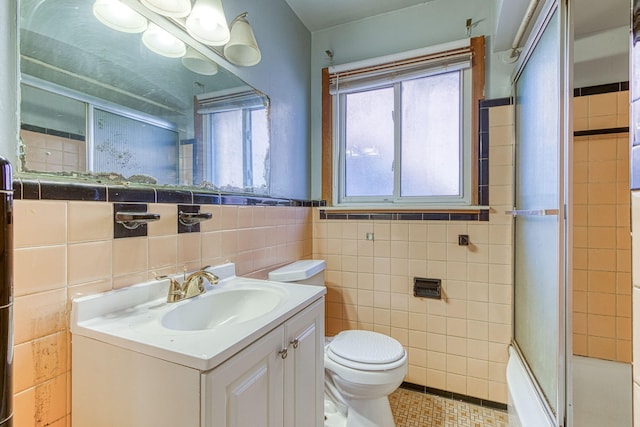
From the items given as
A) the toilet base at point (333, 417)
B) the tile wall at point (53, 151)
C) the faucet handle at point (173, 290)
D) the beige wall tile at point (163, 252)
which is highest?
the tile wall at point (53, 151)

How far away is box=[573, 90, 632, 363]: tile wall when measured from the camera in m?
1.65

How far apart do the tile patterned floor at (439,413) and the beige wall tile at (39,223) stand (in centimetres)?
180

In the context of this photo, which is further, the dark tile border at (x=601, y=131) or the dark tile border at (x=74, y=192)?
the dark tile border at (x=601, y=131)

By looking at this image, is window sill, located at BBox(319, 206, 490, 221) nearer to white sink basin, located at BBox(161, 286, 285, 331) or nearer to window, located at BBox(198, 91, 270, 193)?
window, located at BBox(198, 91, 270, 193)

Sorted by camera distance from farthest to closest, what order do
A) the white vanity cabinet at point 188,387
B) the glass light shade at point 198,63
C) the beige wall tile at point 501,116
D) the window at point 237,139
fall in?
the beige wall tile at point 501,116 → the window at point 237,139 → the glass light shade at point 198,63 → the white vanity cabinet at point 188,387

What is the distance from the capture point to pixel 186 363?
2.10ft

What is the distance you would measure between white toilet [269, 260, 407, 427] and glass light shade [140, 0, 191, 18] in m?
1.21

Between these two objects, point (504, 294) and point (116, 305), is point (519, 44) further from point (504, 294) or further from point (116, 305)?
point (116, 305)

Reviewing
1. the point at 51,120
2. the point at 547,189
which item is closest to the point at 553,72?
the point at 547,189

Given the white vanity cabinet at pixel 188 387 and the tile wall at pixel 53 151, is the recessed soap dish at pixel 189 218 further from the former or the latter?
the white vanity cabinet at pixel 188 387

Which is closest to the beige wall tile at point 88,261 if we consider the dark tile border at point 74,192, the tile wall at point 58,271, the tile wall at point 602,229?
the tile wall at point 58,271

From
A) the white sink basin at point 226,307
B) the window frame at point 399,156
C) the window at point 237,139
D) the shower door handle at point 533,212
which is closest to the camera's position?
the white sink basin at point 226,307

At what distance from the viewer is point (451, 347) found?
6.08 ft

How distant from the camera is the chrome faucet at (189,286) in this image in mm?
1022
